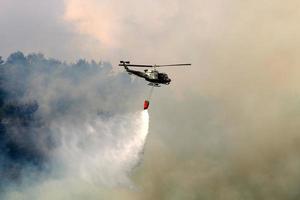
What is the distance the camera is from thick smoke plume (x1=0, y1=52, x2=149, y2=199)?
136 m

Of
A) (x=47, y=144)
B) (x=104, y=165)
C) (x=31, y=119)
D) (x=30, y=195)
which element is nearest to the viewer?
(x=104, y=165)

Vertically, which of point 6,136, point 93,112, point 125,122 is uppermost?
point 93,112

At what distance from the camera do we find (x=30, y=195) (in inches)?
5802

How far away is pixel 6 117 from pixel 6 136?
9116 millimetres

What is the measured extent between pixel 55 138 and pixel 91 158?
74.7ft

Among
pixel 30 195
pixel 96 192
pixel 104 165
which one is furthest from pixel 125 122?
pixel 30 195

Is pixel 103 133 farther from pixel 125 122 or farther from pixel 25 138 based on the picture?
pixel 25 138

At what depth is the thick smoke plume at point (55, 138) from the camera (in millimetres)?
135625

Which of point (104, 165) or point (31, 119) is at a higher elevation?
point (31, 119)

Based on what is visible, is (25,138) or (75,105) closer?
(25,138)

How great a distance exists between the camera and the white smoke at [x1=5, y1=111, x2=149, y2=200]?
131m

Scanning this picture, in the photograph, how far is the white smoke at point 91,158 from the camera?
13100 centimetres

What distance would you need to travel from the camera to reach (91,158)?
148 m

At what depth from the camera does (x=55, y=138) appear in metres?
167
